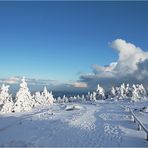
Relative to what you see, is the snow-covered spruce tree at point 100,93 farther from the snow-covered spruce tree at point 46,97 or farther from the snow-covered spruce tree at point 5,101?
the snow-covered spruce tree at point 5,101

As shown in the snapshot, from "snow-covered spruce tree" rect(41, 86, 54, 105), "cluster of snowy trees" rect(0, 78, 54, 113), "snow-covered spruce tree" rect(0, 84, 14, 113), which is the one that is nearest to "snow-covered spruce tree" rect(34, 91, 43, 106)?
"snow-covered spruce tree" rect(41, 86, 54, 105)

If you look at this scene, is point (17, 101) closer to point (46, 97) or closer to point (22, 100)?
point (22, 100)

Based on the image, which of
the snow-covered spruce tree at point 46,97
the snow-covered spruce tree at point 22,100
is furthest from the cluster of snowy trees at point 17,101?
the snow-covered spruce tree at point 46,97

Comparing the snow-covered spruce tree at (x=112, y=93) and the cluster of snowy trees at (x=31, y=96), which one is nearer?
the cluster of snowy trees at (x=31, y=96)

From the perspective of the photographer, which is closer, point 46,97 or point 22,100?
point 22,100

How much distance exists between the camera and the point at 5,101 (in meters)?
82.2

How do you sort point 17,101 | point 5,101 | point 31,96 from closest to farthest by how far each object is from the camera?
point 17,101, point 5,101, point 31,96

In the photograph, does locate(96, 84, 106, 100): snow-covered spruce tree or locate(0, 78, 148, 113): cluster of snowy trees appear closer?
locate(0, 78, 148, 113): cluster of snowy trees

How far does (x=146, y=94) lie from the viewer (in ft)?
504

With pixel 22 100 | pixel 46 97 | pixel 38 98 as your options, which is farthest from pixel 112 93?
pixel 22 100

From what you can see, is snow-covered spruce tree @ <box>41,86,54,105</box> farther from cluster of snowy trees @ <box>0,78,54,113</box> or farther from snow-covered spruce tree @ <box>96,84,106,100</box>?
cluster of snowy trees @ <box>0,78,54,113</box>

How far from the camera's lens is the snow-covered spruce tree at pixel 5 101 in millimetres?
79562

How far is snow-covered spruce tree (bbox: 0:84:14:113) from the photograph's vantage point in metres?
79.6

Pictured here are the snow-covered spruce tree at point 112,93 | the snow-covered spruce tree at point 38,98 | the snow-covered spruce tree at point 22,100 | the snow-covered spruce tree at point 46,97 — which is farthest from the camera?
the snow-covered spruce tree at point 112,93
